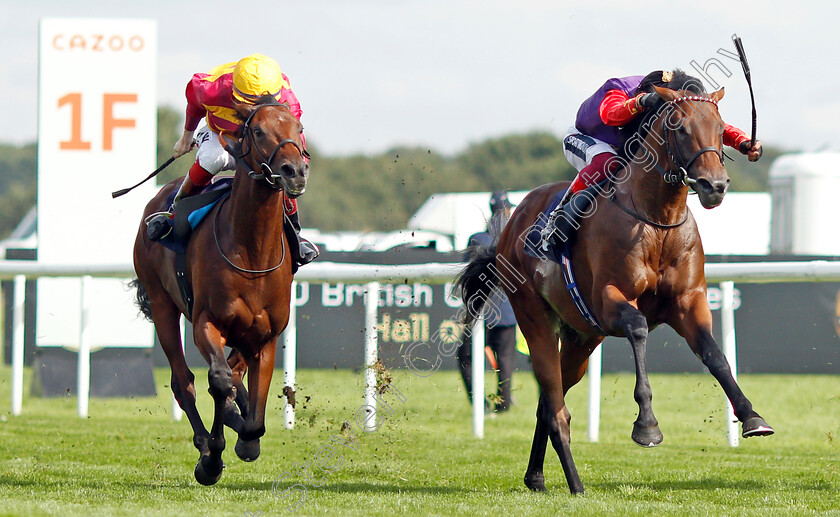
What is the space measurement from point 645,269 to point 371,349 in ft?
9.57

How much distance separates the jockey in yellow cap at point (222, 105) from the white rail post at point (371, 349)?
1.80m

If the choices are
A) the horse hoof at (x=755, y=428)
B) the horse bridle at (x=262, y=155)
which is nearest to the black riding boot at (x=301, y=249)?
the horse bridle at (x=262, y=155)

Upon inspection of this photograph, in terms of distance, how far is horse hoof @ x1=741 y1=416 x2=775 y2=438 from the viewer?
14.0 ft

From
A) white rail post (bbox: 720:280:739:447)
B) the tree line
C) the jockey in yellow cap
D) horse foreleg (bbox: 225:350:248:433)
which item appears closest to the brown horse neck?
the jockey in yellow cap

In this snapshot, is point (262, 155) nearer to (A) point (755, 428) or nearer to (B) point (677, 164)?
(B) point (677, 164)

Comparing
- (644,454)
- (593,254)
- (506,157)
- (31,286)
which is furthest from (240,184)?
(506,157)

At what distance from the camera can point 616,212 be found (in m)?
5.08

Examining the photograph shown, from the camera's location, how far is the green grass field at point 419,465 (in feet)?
15.6

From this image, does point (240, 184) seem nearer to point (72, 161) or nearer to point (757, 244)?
point (72, 161)

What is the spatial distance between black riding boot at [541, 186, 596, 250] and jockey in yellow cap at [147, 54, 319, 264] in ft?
4.08

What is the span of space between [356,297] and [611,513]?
7179 mm

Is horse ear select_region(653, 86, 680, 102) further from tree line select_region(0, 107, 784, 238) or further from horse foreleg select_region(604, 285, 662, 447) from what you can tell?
tree line select_region(0, 107, 784, 238)

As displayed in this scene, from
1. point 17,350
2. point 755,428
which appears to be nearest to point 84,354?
point 17,350

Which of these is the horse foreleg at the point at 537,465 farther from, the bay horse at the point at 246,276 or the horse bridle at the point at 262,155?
the horse bridle at the point at 262,155
